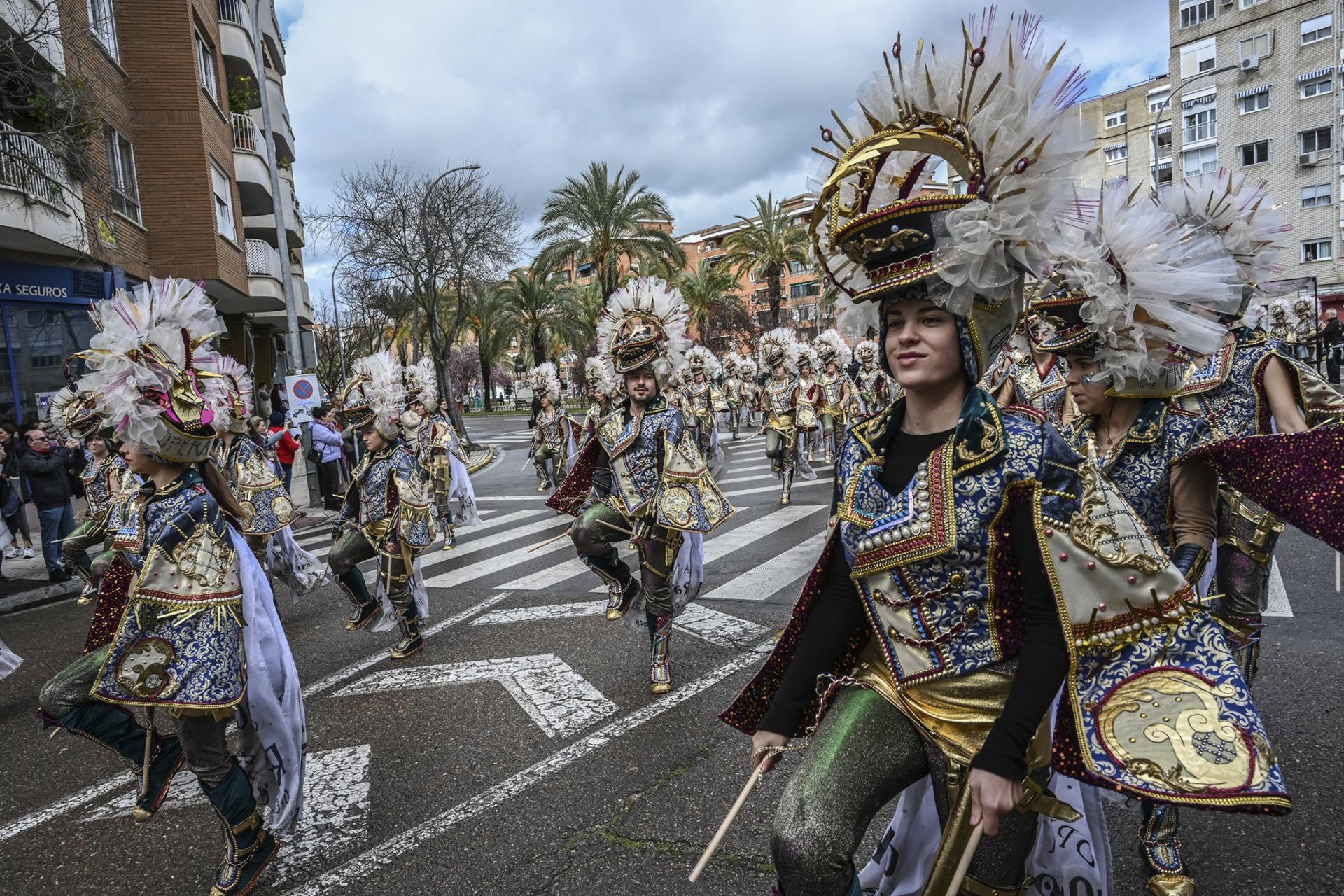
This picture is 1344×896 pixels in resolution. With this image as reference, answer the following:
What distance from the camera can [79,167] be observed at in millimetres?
9836

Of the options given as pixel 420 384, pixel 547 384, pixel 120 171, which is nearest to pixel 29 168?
pixel 420 384

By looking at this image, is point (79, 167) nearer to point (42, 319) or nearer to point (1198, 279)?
point (42, 319)

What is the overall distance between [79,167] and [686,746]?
1029 centimetres

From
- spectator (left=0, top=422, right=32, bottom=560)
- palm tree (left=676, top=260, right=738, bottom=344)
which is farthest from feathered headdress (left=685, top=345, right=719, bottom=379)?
palm tree (left=676, top=260, right=738, bottom=344)

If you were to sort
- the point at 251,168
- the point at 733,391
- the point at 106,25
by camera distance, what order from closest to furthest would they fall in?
the point at 106,25, the point at 251,168, the point at 733,391

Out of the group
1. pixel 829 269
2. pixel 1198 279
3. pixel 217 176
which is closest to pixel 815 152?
pixel 829 269

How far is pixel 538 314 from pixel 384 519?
131 feet

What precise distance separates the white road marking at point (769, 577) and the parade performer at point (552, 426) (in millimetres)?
6102

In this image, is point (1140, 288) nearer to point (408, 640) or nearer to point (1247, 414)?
point (1247, 414)

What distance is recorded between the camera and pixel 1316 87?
42.6 metres

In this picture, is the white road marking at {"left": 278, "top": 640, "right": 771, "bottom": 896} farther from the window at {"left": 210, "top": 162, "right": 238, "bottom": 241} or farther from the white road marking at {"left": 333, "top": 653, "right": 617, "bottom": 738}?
the window at {"left": 210, "top": 162, "right": 238, "bottom": 241}

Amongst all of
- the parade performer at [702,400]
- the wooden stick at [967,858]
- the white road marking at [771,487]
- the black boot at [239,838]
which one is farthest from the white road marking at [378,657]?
the parade performer at [702,400]

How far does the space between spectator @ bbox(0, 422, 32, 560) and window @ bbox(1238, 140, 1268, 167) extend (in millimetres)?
54351

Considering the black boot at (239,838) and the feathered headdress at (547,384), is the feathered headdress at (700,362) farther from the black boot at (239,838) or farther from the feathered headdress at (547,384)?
the black boot at (239,838)
